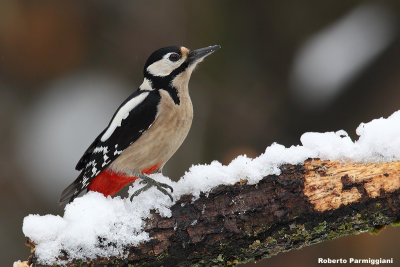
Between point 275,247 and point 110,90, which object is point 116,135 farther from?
point 110,90

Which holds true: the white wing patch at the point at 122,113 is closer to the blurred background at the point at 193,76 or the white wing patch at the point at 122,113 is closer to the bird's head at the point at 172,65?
the bird's head at the point at 172,65

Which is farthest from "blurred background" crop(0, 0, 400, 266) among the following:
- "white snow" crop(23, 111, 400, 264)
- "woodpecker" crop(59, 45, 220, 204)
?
"white snow" crop(23, 111, 400, 264)

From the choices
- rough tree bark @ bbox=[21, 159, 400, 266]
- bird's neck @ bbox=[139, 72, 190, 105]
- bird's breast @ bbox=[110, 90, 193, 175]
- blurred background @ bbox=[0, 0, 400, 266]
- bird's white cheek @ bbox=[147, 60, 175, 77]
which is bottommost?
rough tree bark @ bbox=[21, 159, 400, 266]

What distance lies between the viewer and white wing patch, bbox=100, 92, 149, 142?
3.41 metres

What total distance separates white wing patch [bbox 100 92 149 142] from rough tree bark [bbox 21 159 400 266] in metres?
1.06

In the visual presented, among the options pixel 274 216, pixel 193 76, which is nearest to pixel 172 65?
pixel 193 76

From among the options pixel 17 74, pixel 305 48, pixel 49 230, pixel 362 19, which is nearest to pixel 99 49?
pixel 17 74

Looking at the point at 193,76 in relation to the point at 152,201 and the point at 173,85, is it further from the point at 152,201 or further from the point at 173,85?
the point at 152,201

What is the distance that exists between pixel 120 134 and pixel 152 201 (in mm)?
851

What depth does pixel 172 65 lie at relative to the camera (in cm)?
366

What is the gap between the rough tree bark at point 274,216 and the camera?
2.33 metres

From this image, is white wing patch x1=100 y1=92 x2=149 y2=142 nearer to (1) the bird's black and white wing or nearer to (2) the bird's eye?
(1) the bird's black and white wing

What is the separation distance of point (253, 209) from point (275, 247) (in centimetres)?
22

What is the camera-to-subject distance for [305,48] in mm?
4930
